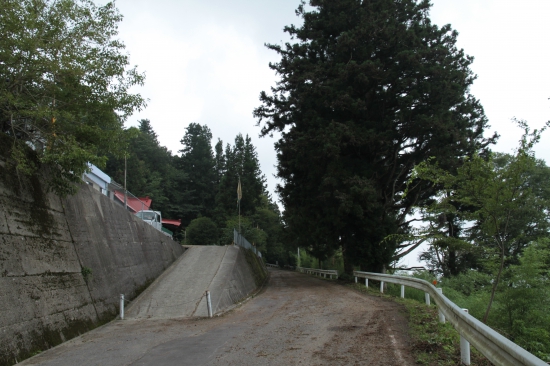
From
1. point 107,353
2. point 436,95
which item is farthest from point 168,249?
point 436,95

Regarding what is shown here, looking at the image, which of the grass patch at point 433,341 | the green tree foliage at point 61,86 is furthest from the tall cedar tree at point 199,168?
the grass patch at point 433,341

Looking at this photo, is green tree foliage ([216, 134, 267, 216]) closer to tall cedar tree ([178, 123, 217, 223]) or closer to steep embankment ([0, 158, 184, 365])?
tall cedar tree ([178, 123, 217, 223])

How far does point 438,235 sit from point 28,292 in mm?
10390

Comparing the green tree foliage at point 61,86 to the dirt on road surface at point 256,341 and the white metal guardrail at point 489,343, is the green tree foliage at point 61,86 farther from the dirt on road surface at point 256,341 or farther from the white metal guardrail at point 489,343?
the white metal guardrail at point 489,343

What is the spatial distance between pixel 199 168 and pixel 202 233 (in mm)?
45528

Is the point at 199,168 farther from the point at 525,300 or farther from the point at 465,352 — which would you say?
the point at 465,352

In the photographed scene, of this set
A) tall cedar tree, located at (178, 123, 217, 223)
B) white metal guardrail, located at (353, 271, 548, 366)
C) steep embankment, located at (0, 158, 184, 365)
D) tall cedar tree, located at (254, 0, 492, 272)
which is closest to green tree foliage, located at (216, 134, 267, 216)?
tall cedar tree, located at (178, 123, 217, 223)

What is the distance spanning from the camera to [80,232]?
11.8m

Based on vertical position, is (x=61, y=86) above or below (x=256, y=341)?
above

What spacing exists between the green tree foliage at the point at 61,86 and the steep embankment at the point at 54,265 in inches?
34.8

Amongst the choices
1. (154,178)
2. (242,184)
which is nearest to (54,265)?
(242,184)

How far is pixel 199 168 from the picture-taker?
273 feet

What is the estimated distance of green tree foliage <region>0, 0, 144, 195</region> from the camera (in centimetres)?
912

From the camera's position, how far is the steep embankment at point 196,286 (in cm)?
1306
